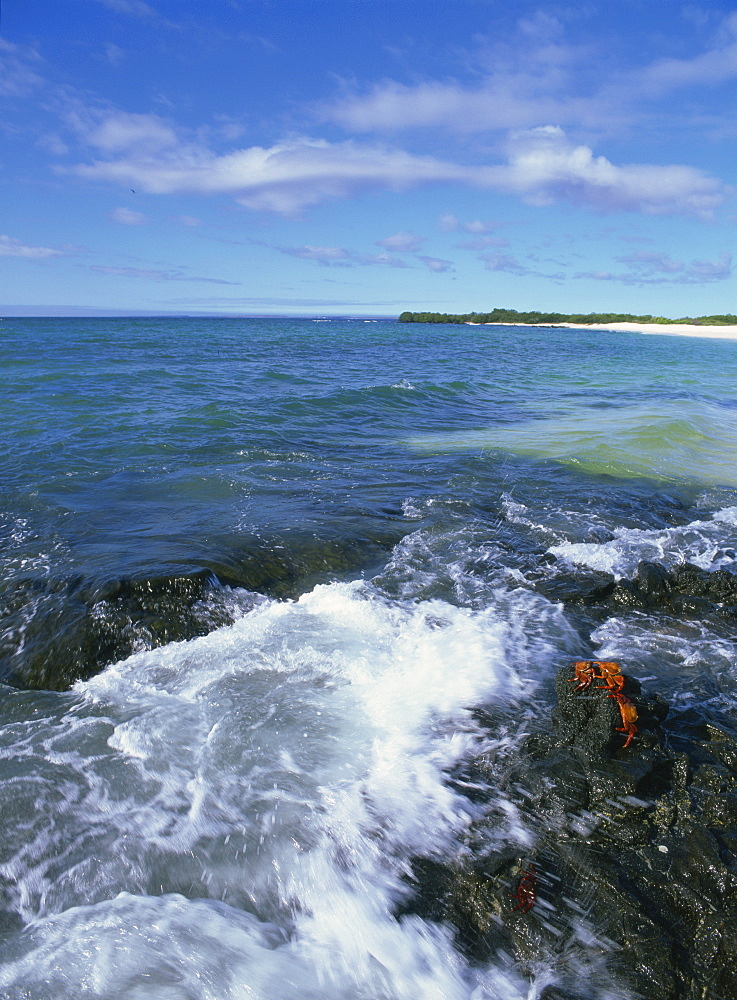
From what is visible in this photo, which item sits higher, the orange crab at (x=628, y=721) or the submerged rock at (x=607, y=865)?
the orange crab at (x=628, y=721)

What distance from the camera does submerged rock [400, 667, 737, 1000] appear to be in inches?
95.5

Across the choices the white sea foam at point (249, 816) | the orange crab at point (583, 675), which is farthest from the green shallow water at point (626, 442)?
the orange crab at point (583, 675)

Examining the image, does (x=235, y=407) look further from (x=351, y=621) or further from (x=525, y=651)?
(x=525, y=651)

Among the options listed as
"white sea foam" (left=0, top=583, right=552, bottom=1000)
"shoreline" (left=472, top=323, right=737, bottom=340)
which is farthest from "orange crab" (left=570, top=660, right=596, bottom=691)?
"shoreline" (left=472, top=323, right=737, bottom=340)

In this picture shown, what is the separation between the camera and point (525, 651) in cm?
479

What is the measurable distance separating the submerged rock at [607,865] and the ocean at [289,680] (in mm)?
73

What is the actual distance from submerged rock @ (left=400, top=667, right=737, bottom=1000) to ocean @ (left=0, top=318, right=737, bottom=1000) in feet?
0.24

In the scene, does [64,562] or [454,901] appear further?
[64,562]

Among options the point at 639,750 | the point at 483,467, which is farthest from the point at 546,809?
the point at 483,467

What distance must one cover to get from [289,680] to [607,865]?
2554 mm

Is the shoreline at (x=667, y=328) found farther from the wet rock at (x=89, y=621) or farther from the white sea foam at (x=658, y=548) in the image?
the wet rock at (x=89, y=621)

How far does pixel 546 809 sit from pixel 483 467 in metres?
7.85

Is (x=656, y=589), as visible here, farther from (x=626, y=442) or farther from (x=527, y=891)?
(x=626, y=442)

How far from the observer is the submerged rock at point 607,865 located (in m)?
2.43
